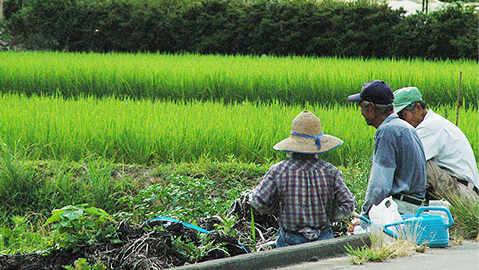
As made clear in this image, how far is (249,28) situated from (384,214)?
16268 millimetres

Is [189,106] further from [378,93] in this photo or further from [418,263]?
[418,263]

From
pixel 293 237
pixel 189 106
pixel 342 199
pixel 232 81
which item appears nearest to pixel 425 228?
pixel 342 199

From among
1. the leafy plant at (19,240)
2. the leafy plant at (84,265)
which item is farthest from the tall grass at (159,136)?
Result: the leafy plant at (84,265)

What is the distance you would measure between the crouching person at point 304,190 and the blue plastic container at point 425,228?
1.27 ft

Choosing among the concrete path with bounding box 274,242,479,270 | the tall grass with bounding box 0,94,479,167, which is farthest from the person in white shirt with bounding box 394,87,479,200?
the tall grass with bounding box 0,94,479,167

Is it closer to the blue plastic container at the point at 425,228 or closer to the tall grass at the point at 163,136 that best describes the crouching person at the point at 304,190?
the blue plastic container at the point at 425,228

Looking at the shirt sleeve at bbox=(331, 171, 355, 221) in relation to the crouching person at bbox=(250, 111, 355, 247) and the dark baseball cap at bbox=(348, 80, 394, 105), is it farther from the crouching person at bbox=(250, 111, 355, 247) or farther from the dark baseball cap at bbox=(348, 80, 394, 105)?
the dark baseball cap at bbox=(348, 80, 394, 105)

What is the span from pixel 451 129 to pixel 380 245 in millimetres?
1647

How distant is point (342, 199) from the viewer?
4.40 metres

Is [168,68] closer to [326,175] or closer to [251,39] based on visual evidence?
[251,39]

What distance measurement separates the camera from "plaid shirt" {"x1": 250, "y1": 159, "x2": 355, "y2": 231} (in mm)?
4320

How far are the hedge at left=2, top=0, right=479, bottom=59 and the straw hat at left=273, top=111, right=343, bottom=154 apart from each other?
44.6 ft

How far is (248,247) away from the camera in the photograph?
490cm

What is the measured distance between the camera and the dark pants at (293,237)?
441 cm
